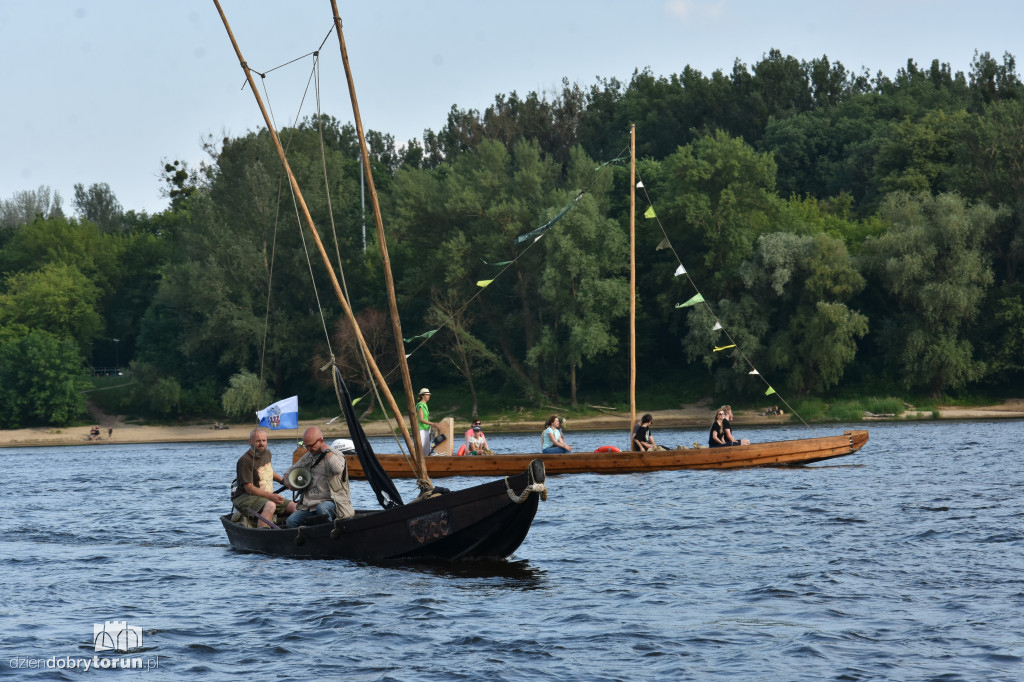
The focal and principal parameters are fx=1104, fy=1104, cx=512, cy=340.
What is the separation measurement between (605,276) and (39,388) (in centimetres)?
4064

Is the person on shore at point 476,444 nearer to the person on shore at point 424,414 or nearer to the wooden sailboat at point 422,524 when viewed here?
the person on shore at point 424,414

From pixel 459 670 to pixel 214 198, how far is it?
75530 millimetres

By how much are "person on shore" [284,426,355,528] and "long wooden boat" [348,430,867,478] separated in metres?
11.4

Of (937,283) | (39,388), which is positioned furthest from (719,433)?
(39,388)

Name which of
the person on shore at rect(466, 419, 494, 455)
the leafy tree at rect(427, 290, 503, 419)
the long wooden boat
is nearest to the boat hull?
the long wooden boat

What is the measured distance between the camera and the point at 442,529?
1574 centimetres

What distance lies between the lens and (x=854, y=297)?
6700cm

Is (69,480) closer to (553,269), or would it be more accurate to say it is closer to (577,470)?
(577,470)

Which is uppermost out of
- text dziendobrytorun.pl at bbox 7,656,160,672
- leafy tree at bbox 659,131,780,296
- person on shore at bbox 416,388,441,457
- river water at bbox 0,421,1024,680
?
leafy tree at bbox 659,131,780,296

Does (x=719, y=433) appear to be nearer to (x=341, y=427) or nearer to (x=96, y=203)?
(x=341, y=427)

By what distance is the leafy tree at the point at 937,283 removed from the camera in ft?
203

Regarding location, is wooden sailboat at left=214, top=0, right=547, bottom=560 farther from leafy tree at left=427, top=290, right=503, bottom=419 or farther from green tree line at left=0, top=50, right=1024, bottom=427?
leafy tree at left=427, top=290, right=503, bottom=419

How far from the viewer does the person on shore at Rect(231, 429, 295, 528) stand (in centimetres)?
1795

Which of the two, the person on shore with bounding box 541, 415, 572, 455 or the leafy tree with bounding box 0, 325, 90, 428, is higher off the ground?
the leafy tree with bounding box 0, 325, 90, 428
